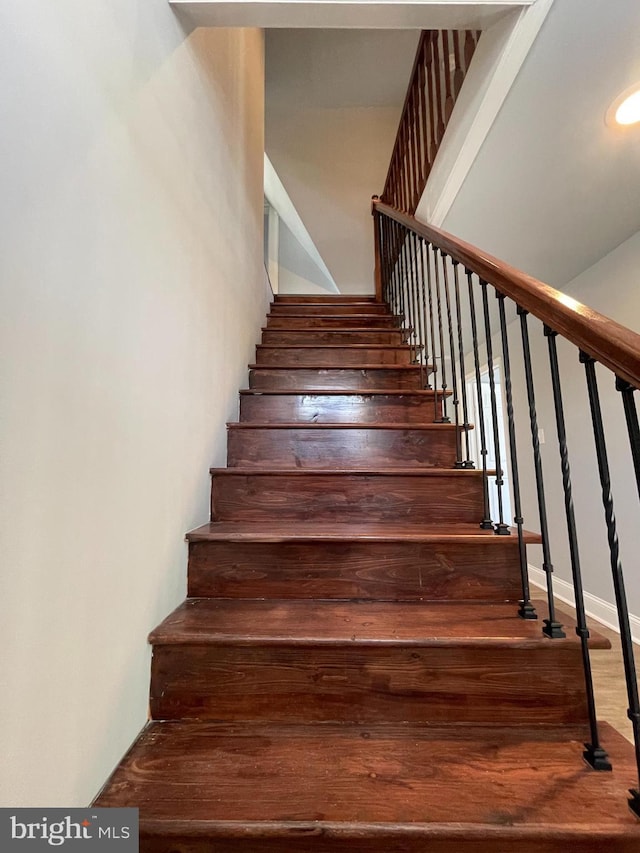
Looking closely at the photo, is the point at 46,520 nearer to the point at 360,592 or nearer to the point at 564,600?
the point at 360,592

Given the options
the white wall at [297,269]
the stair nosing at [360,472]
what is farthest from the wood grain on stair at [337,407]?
the white wall at [297,269]

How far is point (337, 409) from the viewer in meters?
1.90

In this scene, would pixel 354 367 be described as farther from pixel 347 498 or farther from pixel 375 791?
pixel 375 791

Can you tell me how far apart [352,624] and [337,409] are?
1.07m

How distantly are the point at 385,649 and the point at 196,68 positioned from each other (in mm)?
1870

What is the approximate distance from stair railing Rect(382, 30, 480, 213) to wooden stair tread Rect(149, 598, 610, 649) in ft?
6.98

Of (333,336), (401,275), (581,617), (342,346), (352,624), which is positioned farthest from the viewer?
(401,275)

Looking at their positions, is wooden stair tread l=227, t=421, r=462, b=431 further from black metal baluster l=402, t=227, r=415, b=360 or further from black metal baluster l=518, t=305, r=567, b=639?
black metal baluster l=402, t=227, r=415, b=360

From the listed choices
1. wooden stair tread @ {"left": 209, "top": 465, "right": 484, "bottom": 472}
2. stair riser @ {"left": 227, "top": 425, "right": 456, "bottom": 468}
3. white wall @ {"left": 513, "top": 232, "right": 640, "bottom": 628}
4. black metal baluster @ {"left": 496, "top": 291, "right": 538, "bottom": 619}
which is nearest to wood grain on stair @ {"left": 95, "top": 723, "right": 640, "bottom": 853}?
black metal baluster @ {"left": 496, "top": 291, "right": 538, "bottom": 619}

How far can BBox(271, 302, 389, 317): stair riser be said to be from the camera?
3166 millimetres

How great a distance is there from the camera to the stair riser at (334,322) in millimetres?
2852

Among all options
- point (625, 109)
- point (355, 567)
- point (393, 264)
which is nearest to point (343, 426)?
point (355, 567)

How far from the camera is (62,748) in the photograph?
64 cm

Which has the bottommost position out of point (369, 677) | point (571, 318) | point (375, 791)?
point (375, 791)
